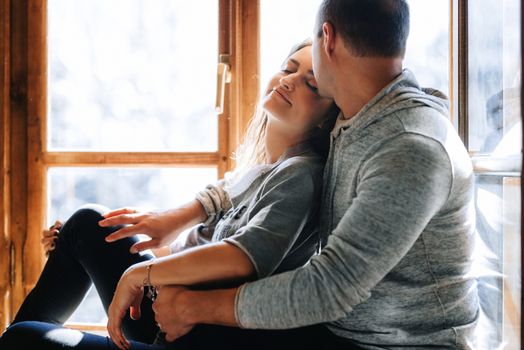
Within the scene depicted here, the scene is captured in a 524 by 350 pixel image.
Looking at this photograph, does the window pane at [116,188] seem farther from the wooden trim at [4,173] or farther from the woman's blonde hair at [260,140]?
the woman's blonde hair at [260,140]

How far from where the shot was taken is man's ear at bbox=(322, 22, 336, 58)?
3.47 feet

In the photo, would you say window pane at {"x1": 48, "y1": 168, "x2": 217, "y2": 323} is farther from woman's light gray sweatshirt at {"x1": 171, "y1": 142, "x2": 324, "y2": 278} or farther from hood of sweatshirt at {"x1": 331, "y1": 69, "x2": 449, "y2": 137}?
hood of sweatshirt at {"x1": 331, "y1": 69, "x2": 449, "y2": 137}

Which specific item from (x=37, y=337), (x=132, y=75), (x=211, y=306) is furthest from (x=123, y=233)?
(x=132, y=75)

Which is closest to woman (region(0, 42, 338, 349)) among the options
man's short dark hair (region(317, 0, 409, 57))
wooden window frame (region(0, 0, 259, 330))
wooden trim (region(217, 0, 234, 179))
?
wooden trim (region(217, 0, 234, 179))

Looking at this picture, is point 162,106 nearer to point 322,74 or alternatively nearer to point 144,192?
point 144,192

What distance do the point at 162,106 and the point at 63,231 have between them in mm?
585

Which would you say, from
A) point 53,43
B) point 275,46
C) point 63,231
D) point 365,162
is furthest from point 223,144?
point 365,162

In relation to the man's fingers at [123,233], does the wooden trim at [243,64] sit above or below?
above

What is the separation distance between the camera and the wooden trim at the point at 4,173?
1766 mm

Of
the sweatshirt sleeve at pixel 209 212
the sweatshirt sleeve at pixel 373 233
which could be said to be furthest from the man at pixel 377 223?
the sweatshirt sleeve at pixel 209 212

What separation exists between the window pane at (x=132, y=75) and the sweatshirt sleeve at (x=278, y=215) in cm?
67

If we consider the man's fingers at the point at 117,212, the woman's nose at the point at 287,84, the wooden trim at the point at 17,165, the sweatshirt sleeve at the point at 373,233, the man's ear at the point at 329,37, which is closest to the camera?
the sweatshirt sleeve at the point at 373,233

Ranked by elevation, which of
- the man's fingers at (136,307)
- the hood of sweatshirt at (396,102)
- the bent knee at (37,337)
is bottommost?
the bent knee at (37,337)

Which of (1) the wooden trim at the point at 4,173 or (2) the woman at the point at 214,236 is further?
(1) the wooden trim at the point at 4,173
